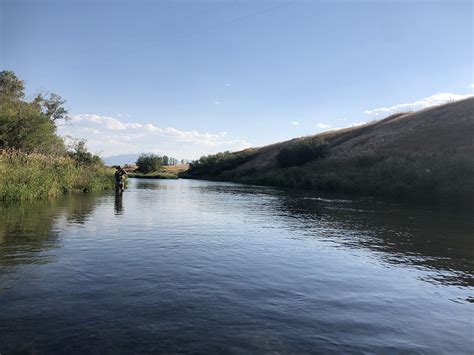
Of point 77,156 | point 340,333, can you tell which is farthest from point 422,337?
point 77,156

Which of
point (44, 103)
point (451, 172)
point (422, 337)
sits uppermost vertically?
point (44, 103)

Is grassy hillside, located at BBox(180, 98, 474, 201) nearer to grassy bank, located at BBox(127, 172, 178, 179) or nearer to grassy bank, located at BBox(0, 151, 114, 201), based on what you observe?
grassy bank, located at BBox(127, 172, 178, 179)

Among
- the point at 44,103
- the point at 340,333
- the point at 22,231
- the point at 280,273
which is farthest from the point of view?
the point at 44,103

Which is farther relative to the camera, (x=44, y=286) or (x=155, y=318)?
(x=44, y=286)

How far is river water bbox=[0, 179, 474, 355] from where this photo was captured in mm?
5910

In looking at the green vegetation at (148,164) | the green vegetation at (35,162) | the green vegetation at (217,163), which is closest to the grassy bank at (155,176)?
the green vegetation at (148,164)

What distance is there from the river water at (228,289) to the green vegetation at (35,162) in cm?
599

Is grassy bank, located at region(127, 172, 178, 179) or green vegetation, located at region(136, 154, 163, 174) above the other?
green vegetation, located at region(136, 154, 163, 174)

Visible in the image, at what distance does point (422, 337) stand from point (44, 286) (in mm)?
7282

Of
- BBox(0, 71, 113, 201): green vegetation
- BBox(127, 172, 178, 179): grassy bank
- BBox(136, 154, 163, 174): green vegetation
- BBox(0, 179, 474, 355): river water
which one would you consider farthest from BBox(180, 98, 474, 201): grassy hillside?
BBox(0, 71, 113, 201): green vegetation

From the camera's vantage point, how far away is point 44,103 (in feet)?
253

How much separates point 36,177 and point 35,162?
136 inches

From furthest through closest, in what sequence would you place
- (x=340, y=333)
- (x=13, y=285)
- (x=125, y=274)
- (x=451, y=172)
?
(x=451, y=172)
(x=125, y=274)
(x=13, y=285)
(x=340, y=333)

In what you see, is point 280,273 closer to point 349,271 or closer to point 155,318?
point 349,271
